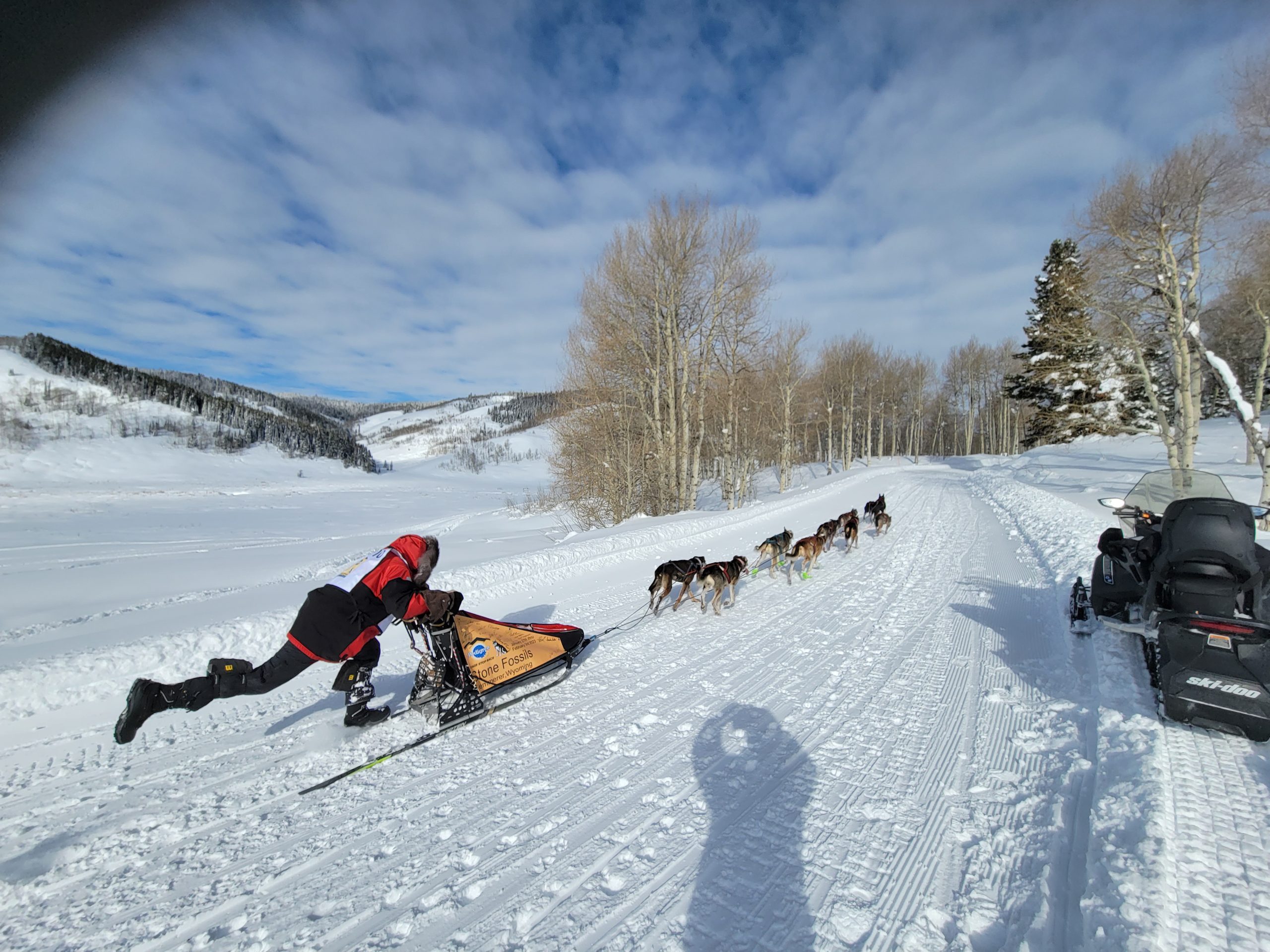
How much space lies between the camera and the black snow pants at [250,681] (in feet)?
10.5

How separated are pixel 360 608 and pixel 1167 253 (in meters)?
17.4

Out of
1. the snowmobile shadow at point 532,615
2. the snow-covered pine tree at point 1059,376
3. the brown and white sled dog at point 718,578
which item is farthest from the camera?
the snow-covered pine tree at point 1059,376

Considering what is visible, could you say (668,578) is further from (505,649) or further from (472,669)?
(472,669)

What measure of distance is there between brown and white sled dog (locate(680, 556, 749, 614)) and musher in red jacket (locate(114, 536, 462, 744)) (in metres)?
3.32

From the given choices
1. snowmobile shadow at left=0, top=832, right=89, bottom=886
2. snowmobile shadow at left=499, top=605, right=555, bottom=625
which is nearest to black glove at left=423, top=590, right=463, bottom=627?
snowmobile shadow at left=0, top=832, right=89, bottom=886

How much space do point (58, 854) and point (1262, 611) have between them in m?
7.10

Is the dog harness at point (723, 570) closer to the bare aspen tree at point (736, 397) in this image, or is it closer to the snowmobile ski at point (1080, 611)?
the snowmobile ski at point (1080, 611)

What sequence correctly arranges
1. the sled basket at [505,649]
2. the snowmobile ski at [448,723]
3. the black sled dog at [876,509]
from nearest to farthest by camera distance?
the snowmobile ski at [448,723]
the sled basket at [505,649]
the black sled dog at [876,509]

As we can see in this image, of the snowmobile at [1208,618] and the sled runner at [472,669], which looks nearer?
the snowmobile at [1208,618]

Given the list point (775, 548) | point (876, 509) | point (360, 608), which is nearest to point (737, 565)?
point (775, 548)

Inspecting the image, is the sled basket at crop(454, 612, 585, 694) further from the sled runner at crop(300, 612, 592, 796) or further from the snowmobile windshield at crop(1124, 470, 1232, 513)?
the snowmobile windshield at crop(1124, 470, 1232, 513)

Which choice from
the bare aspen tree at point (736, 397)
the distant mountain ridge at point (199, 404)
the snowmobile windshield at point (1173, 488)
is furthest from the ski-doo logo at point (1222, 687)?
the distant mountain ridge at point (199, 404)

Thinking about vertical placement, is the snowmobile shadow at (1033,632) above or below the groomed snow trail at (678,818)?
below

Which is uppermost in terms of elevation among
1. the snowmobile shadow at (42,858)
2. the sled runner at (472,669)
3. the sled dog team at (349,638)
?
the sled dog team at (349,638)
